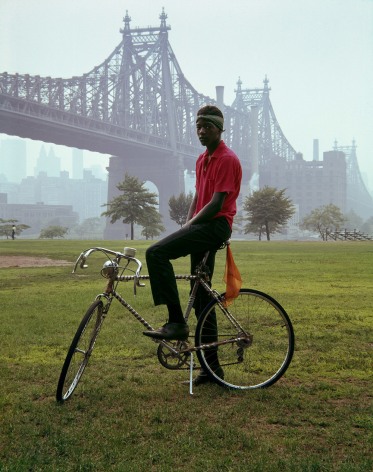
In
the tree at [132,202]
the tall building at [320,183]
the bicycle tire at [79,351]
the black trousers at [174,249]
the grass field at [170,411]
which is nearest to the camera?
the grass field at [170,411]

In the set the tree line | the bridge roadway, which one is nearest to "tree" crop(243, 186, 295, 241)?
the tree line

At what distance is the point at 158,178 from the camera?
84125mm

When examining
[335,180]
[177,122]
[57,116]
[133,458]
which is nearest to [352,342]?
[133,458]

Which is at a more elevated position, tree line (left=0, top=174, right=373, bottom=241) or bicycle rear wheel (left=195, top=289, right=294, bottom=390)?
tree line (left=0, top=174, right=373, bottom=241)

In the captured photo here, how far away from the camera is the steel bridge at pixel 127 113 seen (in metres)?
59.7

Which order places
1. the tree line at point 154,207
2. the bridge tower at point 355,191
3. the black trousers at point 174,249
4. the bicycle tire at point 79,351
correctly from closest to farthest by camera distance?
the bicycle tire at point 79,351, the black trousers at point 174,249, the tree line at point 154,207, the bridge tower at point 355,191

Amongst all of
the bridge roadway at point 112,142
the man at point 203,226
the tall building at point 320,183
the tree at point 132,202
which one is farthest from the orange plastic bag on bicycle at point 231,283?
the tall building at point 320,183

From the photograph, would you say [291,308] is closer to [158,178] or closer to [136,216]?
[136,216]

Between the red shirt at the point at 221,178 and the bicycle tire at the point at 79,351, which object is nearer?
the bicycle tire at the point at 79,351

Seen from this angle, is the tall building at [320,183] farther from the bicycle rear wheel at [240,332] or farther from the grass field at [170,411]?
the bicycle rear wheel at [240,332]

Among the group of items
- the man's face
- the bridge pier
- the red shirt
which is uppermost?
the bridge pier

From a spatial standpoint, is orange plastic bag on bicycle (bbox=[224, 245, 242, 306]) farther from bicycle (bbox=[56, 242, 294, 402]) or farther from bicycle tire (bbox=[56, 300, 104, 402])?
bicycle tire (bbox=[56, 300, 104, 402])

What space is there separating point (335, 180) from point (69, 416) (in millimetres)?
156309

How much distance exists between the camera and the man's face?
4.28m
